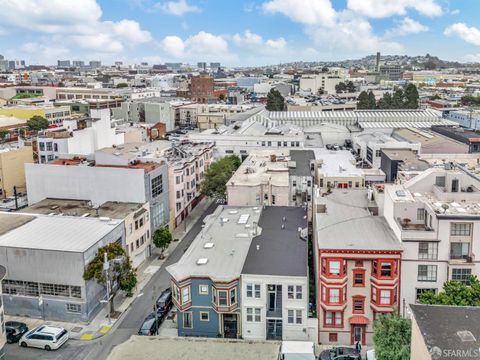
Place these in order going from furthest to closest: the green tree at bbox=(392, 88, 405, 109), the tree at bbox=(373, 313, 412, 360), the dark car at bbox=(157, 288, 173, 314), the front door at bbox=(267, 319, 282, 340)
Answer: the green tree at bbox=(392, 88, 405, 109), the dark car at bbox=(157, 288, 173, 314), the front door at bbox=(267, 319, 282, 340), the tree at bbox=(373, 313, 412, 360)

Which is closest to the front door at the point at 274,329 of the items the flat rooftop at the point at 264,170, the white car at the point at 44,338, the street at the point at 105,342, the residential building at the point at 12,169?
the street at the point at 105,342

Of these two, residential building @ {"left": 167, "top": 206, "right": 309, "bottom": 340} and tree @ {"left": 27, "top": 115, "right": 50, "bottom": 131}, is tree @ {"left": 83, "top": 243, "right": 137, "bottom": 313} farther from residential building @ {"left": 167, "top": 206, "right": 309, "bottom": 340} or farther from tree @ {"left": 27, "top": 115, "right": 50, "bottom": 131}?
tree @ {"left": 27, "top": 115, "right": 50, "bottom": 131}

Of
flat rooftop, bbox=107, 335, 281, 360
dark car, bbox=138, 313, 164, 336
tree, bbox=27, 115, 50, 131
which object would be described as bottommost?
dark car, bbox=138, 313, 164, 336

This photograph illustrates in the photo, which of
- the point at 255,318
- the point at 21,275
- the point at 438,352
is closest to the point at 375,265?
the point at 255,318

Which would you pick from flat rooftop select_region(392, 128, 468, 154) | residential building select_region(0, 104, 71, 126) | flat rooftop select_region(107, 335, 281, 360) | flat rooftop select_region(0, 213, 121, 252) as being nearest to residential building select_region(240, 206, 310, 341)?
flat rooftop select_region(107, 335, 281, 360)

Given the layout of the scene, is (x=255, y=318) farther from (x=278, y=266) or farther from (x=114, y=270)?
(x=114, y=270)

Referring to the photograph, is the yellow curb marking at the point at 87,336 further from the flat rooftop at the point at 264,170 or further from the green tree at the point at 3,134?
the green tree at the point at 3,134
